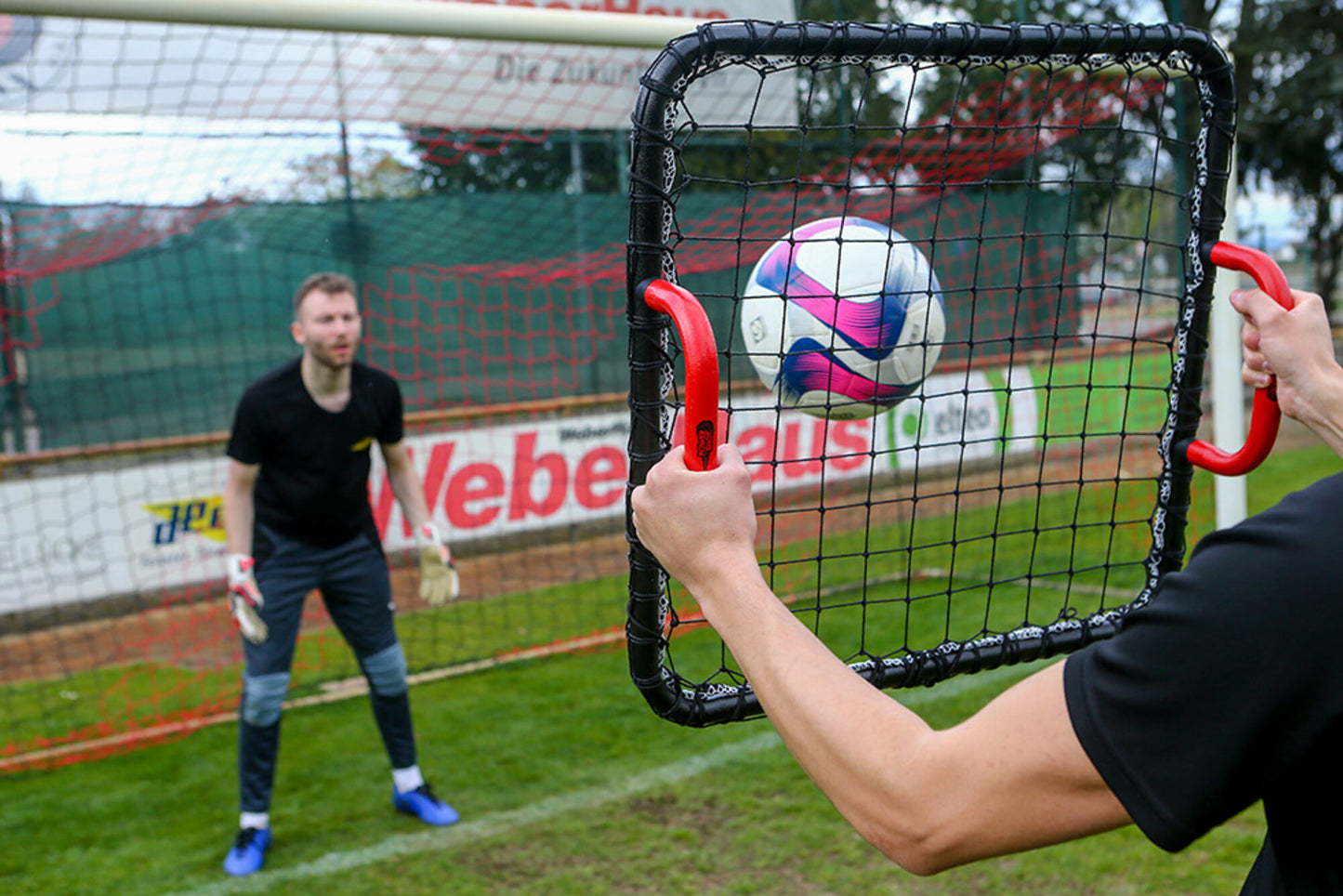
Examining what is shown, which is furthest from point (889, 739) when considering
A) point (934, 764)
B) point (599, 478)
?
point (599, 478)

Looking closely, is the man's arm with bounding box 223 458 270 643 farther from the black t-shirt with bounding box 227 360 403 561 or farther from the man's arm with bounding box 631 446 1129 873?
the man's arm with bounding box 631 446 1129 873

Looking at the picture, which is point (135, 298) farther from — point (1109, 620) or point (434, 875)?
A: point (1109, 620)

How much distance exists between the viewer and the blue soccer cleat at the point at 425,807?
4250 millimetres

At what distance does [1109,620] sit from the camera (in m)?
1.73

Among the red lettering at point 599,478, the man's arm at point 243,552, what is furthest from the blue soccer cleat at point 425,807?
the red lettering at point 599,478

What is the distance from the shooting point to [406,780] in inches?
172

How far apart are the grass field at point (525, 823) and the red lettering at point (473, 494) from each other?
7.39 ft

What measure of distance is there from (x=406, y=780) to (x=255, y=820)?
0.58 metres

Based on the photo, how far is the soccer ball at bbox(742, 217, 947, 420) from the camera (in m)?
1.84

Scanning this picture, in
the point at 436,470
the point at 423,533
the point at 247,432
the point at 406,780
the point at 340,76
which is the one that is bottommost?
the point at 406,780

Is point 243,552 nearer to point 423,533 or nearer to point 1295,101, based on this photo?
point 423,533

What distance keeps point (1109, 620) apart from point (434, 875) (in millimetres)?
2840

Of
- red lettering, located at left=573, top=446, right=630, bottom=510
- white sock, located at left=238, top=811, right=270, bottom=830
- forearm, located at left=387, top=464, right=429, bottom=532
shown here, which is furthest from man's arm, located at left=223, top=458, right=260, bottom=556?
red lettering, located at left=573, top=446, right=630, bottom=510

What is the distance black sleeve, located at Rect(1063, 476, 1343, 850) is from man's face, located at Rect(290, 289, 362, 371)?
3.58 metres
